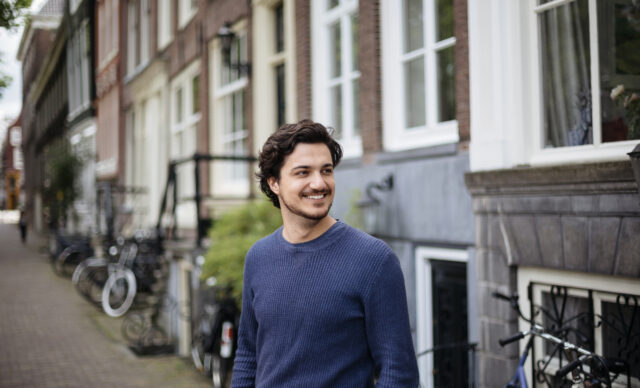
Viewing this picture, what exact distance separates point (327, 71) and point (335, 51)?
24 cm

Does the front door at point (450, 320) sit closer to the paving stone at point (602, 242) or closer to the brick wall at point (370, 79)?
the brick wall at point (370, 79)

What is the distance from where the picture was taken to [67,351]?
953 cm

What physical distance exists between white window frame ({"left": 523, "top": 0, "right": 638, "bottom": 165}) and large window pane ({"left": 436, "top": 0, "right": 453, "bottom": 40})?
1261 mm

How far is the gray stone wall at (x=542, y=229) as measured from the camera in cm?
365

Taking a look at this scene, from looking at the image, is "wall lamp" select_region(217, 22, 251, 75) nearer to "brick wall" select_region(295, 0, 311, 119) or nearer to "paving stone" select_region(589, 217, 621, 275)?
"brick wall" select_region(295, 0, 311, 119)

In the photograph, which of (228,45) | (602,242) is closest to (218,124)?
(228,45)

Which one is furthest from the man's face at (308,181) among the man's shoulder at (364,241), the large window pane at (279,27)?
the large window pane at (279,27)

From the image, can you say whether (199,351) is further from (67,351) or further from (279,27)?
(279,27)

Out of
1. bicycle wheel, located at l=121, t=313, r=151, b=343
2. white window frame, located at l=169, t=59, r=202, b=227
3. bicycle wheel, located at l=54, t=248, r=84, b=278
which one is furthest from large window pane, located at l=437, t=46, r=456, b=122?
bicycle wheel, located at l=54, t=248, r=84, b=278

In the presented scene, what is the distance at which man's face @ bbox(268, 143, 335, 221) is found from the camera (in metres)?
2.28

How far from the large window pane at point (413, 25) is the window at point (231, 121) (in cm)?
436

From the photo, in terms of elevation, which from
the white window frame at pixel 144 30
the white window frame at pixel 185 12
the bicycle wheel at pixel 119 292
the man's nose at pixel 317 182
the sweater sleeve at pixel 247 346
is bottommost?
the bicycle wheel at pixel 119 292

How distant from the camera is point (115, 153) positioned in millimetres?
19859

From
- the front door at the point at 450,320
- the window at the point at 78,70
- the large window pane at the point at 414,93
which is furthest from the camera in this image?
the window at the point at 78,70
